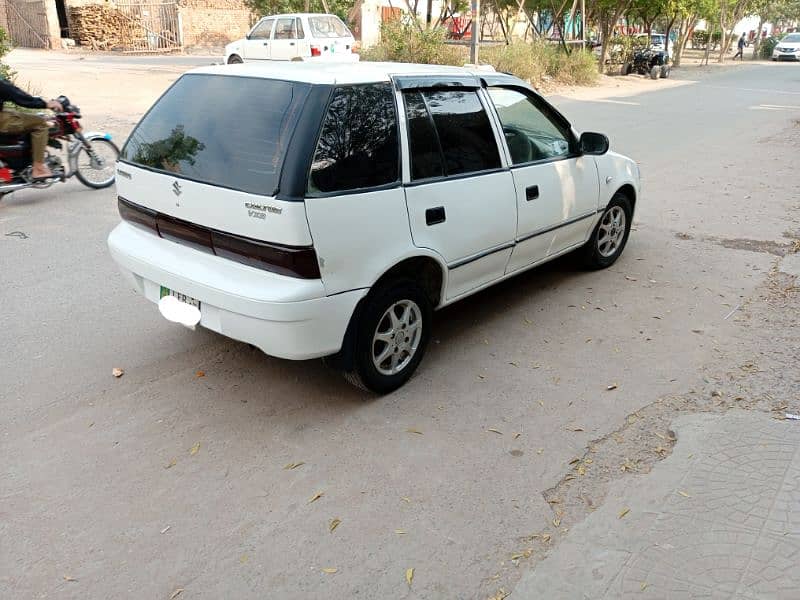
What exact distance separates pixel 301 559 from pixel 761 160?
11609 millimetres

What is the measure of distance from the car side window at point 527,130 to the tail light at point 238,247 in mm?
1948

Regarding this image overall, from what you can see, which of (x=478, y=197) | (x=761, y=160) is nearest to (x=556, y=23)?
(x=761, y=160)

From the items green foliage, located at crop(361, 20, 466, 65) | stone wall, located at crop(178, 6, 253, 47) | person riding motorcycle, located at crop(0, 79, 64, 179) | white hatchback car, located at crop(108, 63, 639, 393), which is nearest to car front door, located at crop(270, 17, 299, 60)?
green foliage, located at crop(361, 20, 466, 65)

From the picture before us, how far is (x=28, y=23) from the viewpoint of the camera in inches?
1309

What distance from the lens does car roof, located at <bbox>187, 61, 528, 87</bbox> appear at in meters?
3.67

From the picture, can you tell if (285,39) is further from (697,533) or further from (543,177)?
(697,533)

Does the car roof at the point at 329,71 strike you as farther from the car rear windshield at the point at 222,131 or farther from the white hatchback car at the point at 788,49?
the white hatchback car at the point at 788,49

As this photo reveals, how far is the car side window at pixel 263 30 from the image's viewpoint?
2038 centimetres

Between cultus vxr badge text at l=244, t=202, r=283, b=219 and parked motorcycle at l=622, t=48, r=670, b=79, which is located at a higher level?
parked motorcycle at l=622, t=48, r=670, b=79

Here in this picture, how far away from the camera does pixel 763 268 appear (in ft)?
21.4

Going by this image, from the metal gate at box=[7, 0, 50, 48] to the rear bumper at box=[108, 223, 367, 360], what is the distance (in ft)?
112

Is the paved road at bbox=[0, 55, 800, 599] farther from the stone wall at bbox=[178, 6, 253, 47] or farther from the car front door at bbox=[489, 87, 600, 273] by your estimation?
the stone wall at bbox=[178, 6, 253, 47]

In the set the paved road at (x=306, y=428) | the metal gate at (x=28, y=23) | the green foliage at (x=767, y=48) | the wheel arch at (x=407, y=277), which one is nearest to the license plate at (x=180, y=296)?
the paved road at (x=306, y=428)

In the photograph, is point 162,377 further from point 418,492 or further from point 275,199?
point 418,492
